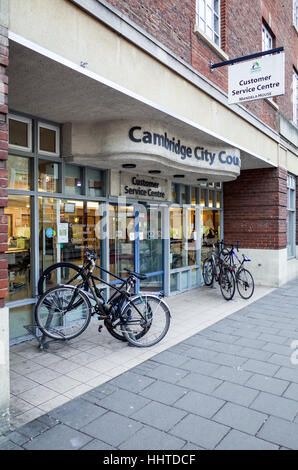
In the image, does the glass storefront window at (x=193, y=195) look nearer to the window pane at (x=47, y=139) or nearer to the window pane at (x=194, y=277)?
the window pane at (x=194, y=277)

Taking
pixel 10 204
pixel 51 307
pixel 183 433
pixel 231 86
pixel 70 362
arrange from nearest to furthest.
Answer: pixel 183 433 < pixel 70 362 < pixel 51 307 < pixel 10 204 < pixel 231 86

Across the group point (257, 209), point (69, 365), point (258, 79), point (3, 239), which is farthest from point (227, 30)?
point (69, 365)

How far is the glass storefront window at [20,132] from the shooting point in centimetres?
514

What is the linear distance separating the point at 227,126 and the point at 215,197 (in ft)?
11.1

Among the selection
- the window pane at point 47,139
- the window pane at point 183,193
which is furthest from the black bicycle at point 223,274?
the window pane at point 47,139

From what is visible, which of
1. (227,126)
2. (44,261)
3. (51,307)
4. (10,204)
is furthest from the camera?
(227,126)

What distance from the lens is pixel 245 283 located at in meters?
8.48

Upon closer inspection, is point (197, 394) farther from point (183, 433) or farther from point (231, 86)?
point (231, 86)

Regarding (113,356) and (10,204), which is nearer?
(113,356)

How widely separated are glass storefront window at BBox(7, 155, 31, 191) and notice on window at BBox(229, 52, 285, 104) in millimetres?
3728

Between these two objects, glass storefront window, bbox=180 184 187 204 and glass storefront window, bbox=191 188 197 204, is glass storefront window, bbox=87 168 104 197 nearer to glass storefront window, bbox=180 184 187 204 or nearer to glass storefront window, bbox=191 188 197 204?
glass storefront window, bbox=180 184 187 204
